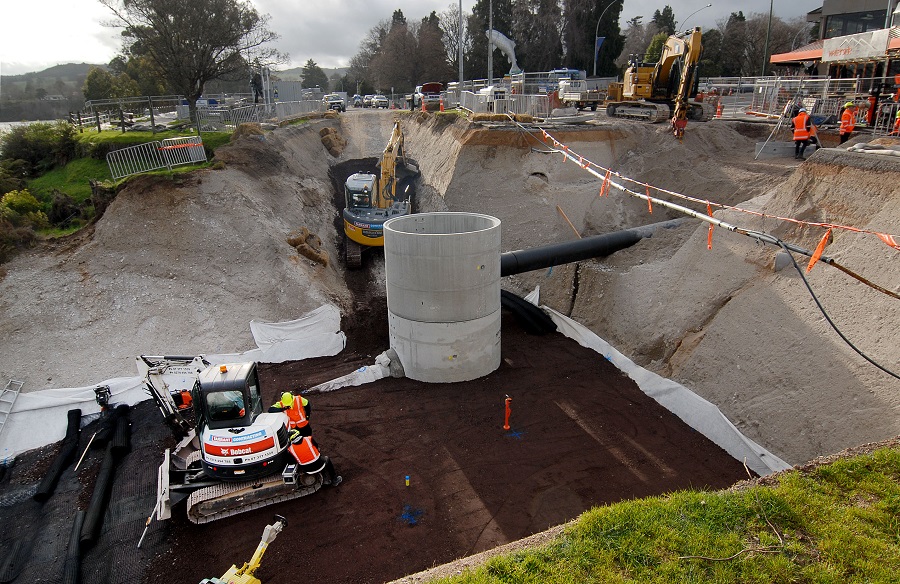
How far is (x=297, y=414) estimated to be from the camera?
939 cm

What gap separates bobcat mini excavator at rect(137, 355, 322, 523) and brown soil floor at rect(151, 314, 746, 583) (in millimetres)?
348

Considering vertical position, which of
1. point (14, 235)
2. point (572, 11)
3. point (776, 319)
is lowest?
point (776, 319)

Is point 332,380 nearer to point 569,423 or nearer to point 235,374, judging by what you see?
point 235,374


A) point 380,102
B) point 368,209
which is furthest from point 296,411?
point 380,102

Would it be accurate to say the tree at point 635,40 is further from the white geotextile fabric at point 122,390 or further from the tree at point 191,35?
the white geotextile fabric at point 122,390

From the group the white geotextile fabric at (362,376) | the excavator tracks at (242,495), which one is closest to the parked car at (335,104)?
the white geotextile fabric at (362,376)

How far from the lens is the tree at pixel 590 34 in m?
60.8

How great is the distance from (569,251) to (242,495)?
11057 mm

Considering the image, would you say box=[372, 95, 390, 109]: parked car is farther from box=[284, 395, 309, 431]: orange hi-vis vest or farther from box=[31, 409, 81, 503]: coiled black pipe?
box=[284, 395, 309, 431]: orange hi-vis vest

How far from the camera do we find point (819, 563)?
17.5 ft

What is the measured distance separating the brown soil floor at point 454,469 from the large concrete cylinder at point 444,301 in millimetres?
580

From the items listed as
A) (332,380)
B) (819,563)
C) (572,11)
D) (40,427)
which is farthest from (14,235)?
(572,11)

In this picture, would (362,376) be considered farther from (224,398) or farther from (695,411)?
(695,411)

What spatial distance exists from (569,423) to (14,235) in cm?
1823
